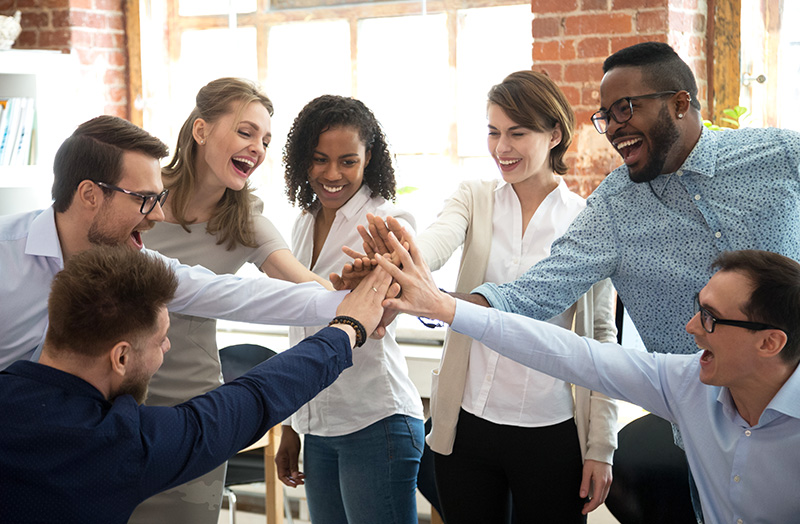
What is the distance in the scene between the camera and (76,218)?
1.59 metres

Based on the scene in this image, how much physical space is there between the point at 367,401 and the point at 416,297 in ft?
1.13

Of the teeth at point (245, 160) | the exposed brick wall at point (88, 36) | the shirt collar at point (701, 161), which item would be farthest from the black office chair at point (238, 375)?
the shirt collar at point (701, 161)

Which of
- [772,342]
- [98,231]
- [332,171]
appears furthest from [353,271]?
[772,342]

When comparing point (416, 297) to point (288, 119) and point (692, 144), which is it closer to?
point (692, 144)

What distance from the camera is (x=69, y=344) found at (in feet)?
4.03

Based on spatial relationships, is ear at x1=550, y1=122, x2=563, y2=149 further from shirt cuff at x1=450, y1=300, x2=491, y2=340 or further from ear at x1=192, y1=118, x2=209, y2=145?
ear at x1=192, y1=118, x2=209, y2=145

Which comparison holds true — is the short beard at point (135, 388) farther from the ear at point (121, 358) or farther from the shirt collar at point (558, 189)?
the shirt collar at point (558, 189)

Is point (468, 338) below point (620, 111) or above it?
below

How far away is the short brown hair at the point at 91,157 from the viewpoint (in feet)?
5.21

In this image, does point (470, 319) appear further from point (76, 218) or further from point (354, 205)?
point (76, 218)

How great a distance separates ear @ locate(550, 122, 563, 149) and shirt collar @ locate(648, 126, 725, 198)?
320 mm

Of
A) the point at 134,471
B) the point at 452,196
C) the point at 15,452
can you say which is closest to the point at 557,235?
the point at 452,196

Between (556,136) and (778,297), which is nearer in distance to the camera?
(778,297)

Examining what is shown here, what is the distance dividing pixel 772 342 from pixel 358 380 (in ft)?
3.16
